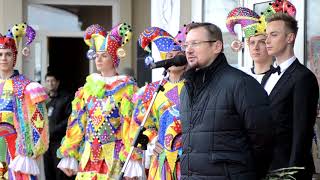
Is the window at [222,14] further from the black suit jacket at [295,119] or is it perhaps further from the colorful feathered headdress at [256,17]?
the black suit jacket at [295,119]

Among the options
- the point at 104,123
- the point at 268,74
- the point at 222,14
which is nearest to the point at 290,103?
the point at 268,74

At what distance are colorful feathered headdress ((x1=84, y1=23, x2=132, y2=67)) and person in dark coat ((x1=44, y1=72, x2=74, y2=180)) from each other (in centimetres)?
291

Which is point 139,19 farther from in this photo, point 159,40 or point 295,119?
point 295,119

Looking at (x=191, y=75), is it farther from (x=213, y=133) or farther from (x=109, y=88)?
(x=109, y=88)

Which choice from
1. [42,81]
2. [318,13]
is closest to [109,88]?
[318,13]

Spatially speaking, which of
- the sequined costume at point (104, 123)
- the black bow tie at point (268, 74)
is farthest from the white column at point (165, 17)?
the black bow tie at point (268, 74)

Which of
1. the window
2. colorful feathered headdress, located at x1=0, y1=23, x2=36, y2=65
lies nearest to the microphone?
colorful feathered headdress, located at x1=0, y1=23, x2=36, y2=65

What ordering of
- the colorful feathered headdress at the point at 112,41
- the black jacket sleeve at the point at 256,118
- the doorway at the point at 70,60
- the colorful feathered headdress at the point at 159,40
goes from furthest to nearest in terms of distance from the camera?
the doorway at the point at 70,60 < the colorful feathered headdress at the point at 112,41 < the colorful feathered headdress at the point at 159,40 < the black jacket sleeve at the point at 256,118

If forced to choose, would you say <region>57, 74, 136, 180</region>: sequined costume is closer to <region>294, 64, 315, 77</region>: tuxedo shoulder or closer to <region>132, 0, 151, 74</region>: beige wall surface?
<region>294, 64, 315, 77</region>: tuxedo shoulder

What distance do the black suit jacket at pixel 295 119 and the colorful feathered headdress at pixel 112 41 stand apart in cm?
225

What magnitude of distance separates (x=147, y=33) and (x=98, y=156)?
1179 millimetres

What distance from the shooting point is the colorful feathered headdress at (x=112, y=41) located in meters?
7.31

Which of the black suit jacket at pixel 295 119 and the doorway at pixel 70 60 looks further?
the doorway at pixel 70 60

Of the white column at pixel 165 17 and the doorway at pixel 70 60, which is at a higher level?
the white column at pixel 165 17
